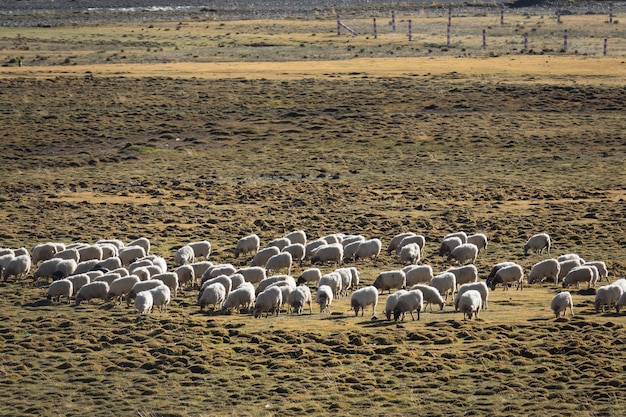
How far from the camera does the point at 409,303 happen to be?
75.8ft

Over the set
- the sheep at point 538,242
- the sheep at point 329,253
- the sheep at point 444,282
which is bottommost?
the sheep at point 538,242

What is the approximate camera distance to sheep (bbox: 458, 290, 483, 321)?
2294cm

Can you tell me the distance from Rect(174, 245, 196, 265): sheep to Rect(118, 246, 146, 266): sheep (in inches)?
34.7

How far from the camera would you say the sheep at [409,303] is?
2311cm

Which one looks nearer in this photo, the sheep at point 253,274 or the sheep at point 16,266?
the sheep at point 253,274

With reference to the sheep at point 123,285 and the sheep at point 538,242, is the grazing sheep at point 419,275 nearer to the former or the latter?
the sheep at point 538,242

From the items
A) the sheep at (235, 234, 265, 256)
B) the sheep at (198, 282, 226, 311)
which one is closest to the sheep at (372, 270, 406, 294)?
the sheep at (198, 282, 226, 311)

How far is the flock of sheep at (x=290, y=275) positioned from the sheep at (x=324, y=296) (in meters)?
0.03

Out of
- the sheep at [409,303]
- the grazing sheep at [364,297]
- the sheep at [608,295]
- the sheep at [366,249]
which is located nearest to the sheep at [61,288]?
the grazing sheep at [364,297]

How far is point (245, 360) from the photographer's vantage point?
20953 mm

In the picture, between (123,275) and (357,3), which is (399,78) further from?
(357,3)

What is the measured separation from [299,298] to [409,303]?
243 cm

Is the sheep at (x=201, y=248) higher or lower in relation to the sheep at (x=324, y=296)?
lower

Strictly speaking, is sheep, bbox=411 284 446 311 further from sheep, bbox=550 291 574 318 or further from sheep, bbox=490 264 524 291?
sheep, bbox=550 291 574 318
